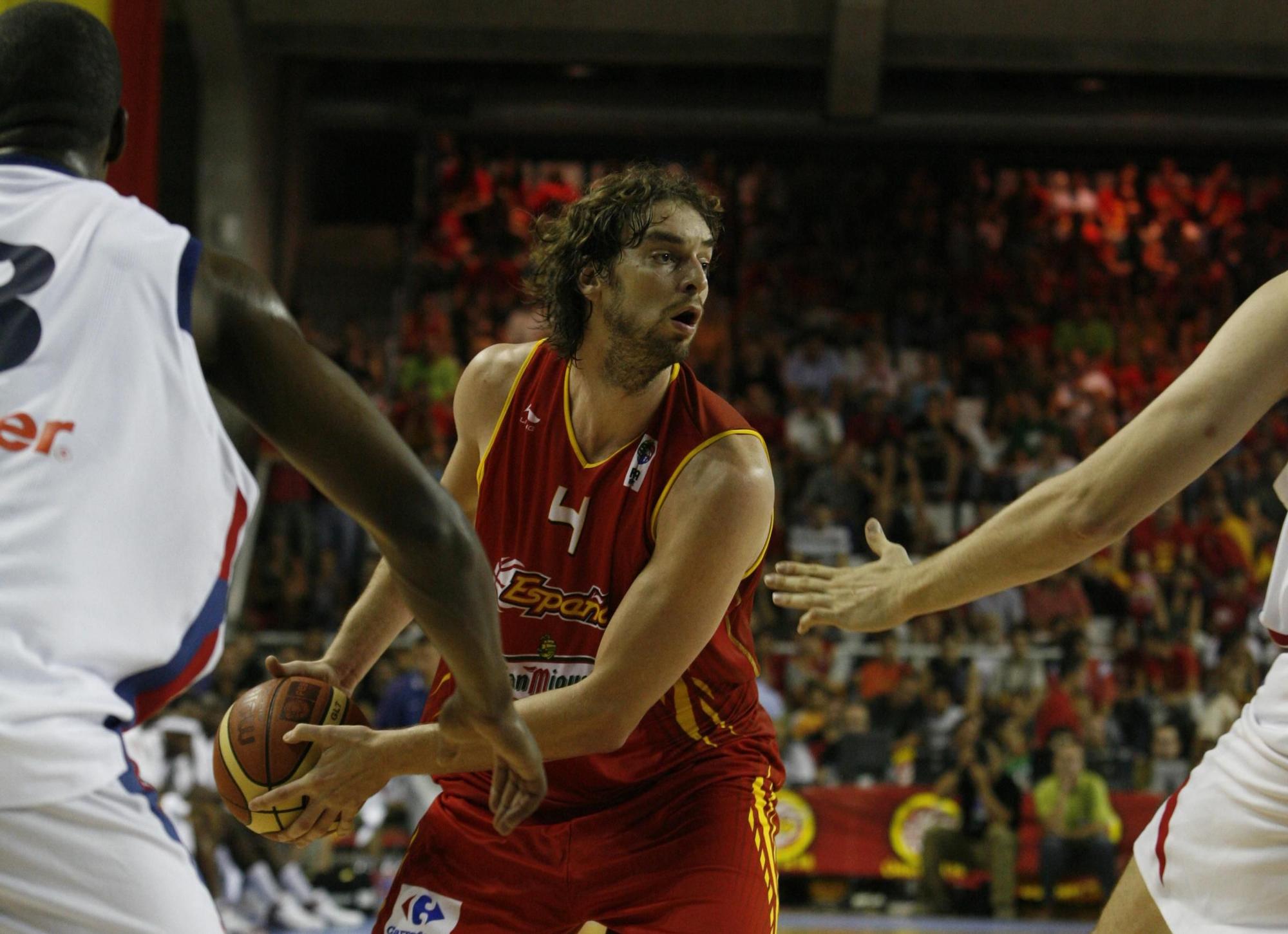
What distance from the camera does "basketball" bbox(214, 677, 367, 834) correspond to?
307cm

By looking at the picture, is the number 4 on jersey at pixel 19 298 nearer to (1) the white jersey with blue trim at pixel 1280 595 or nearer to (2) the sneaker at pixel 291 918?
(1) the white jersey with blue trim at pixel 1280 595

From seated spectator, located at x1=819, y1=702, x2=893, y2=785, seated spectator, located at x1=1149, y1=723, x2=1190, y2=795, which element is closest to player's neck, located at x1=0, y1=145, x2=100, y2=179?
seated spectator, located at x1=819, y1=702, x2=893, y2=785

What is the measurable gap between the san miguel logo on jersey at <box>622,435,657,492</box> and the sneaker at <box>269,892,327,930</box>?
667cm

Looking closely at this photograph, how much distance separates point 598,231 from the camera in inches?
149

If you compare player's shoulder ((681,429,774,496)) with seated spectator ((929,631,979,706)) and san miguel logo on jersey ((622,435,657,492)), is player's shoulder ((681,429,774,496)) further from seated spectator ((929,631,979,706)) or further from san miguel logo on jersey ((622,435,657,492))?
seated spectator ((929,631,979,706))

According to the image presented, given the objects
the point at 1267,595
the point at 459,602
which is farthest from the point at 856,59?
the point at 459,602

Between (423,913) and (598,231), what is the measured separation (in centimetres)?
169

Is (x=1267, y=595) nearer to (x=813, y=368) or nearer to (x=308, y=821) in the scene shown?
(x=308, y=821)

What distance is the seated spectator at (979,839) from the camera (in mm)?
9969

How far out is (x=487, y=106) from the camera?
1903cm

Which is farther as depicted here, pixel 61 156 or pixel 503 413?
pixel 503 413

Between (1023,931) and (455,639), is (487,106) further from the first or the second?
(455,639)

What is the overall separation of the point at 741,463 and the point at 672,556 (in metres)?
0.29

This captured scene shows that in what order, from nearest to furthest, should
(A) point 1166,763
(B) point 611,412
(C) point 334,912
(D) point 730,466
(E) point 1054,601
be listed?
(D) point 730,466 < (B) point 611,412 < (C) point 334,912 < (A) point 1166,763 < (E) point 1054,601
